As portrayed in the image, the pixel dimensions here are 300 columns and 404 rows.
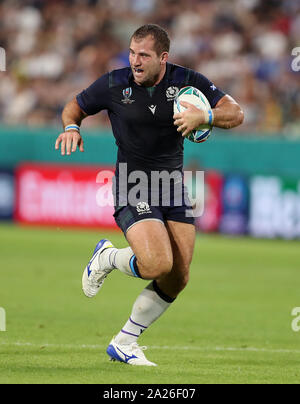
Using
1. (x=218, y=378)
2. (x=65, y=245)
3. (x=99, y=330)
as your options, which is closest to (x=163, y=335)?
(x=99, y=330)

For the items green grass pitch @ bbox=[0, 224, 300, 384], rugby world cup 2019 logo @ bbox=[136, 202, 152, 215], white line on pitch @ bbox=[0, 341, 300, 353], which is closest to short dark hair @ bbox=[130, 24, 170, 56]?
rugby world cup 2019 logo @ bbox=[136, 202, 152, 215]

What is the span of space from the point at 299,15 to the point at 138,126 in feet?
48.4

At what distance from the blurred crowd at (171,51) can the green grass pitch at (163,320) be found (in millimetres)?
3903

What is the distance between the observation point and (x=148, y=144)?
23.2 feet

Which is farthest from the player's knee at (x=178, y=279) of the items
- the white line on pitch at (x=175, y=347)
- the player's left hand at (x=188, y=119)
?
the player's left hand at (x=188, y=119)

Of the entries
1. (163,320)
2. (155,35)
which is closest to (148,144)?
(155,35)

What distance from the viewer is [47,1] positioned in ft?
78.6

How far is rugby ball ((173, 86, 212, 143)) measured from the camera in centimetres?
671

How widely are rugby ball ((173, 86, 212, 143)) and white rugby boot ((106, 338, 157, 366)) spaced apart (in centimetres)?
171

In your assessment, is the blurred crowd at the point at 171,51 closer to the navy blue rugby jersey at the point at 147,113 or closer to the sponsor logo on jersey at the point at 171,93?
the navy blue rugby jersey at the point at 147,113

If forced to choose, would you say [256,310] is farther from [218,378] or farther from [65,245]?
[65,245]

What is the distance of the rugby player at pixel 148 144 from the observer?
6.87 m

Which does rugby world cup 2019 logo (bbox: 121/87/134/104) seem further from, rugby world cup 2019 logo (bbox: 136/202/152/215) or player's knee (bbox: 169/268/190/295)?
player's knee (bbox: 169/268/190/295)

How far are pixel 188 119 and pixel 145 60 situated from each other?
0.71 meters
